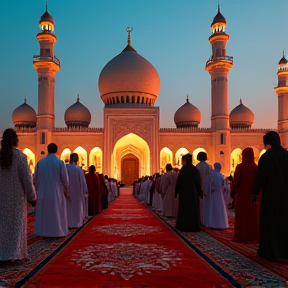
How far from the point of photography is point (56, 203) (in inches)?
185

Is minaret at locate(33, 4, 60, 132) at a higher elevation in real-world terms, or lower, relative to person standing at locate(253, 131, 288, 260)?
higher

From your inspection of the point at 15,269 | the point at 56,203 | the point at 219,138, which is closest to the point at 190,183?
the point at 56,203

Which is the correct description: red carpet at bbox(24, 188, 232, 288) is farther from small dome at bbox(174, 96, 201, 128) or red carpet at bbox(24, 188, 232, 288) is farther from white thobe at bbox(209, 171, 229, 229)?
small dome at bbox(174, 96, 201, 128)

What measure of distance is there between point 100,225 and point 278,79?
2235 cm

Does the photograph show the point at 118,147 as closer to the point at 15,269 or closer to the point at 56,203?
the point at 56,203

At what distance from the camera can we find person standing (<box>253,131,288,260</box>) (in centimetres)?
350

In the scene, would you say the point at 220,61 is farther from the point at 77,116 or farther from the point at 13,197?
the point at 13,197

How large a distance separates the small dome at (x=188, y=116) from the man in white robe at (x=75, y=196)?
22.1 meters

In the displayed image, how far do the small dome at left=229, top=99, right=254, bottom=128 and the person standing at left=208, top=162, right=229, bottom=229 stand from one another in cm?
2303

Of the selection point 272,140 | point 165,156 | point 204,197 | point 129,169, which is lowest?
point 204,197

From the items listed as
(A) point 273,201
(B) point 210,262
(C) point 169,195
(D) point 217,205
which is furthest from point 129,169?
(B) point 210,262

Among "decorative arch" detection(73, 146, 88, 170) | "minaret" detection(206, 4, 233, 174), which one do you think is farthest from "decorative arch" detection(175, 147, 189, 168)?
"decorative arch" detection(73, 146, 88, 170)

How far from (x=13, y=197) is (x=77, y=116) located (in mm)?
24276

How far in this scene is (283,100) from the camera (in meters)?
24.8
